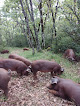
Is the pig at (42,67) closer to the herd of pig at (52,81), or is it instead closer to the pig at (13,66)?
the herd of pig at (52,81)

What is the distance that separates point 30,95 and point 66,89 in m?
1.24

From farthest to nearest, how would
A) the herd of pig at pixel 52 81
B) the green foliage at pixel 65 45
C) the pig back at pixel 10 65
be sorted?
the green foliage at pixel 65 45 → the pig back at pixel 10 65 → the herd of pig at pixel 52 81

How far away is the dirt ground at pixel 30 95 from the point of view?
3410 millimetres

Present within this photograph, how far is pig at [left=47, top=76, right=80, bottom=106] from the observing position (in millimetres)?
3402

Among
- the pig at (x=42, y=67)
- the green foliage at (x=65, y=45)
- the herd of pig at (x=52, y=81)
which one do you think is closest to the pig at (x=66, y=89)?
the herd of pig at (x=52, y=81)

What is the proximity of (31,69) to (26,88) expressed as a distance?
116cm

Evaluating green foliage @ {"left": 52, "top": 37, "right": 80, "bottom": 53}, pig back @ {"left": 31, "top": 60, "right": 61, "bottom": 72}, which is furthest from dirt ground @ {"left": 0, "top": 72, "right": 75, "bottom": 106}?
green foliage @ {"left": 52, "top": 37, "right": 80, "bottom": 53}

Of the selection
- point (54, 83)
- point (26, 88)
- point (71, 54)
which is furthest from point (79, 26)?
point (26, 88)

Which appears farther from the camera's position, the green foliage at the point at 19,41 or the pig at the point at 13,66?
the green foliage at the point at 19,41

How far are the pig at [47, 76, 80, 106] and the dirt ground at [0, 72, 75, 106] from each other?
0.51ft

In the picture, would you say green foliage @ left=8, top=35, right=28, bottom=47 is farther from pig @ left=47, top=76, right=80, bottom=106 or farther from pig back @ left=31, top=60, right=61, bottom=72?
pig @ left=47, top=76, right=80, bottom=106

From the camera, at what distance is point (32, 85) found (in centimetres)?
456

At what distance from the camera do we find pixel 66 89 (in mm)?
3756

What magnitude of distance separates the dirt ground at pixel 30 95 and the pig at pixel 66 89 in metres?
0.15
